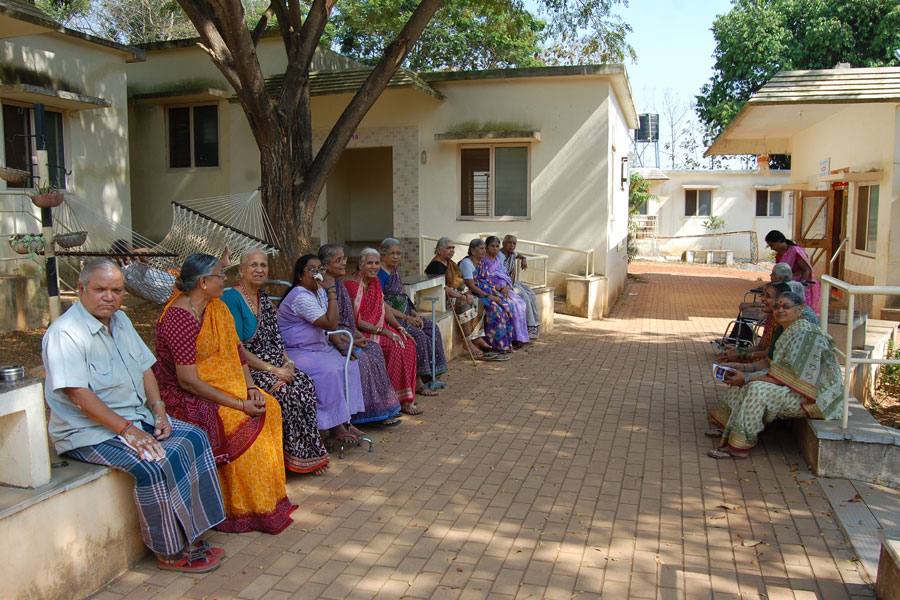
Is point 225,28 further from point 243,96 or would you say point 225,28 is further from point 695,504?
point 695,504

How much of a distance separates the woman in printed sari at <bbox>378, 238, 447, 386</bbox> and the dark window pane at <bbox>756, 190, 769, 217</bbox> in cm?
2294

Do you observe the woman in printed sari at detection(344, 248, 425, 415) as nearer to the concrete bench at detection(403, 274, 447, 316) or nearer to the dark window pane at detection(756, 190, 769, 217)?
the concrete bench at detection(403, 274, 447, 316)

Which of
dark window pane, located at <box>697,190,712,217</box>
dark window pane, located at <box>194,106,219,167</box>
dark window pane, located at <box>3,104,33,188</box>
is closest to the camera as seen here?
dark window pane, located at <box>3,104,33,188</box>

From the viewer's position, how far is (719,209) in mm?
26766

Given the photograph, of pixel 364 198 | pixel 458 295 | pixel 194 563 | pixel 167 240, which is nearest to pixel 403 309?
pixel 458 295

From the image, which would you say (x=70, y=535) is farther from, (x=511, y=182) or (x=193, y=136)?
(x=193, y=136)

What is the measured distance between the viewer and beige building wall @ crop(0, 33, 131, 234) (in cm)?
1014

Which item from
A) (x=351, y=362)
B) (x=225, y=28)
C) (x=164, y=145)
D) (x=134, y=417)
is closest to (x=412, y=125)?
(x=164, y=145)

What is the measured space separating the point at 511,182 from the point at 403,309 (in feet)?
20.8

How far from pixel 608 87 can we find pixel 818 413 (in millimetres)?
8154

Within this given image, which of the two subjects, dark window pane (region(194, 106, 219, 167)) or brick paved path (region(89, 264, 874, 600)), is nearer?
brick paved path (region(89, 264, 874, 600))

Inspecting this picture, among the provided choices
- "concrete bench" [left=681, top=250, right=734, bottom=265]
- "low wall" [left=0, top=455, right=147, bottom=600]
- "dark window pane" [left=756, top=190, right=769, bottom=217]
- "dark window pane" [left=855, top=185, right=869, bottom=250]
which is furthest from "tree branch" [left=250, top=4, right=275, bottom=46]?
"dark window pane" [left=756, top=190, right=769, bottom=217]

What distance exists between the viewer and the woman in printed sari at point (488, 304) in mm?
8508

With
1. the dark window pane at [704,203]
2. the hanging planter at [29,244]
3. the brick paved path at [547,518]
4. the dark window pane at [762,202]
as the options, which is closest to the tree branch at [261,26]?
the hanging planter at [29,244]
